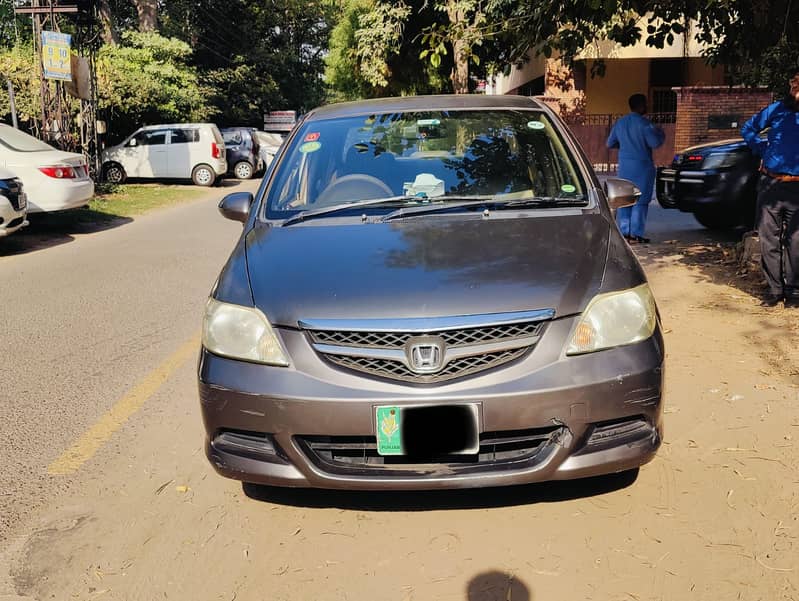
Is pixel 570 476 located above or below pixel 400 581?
above

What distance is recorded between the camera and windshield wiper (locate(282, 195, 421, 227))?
3811 millimetres

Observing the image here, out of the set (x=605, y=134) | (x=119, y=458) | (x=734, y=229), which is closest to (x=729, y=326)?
(x=119, y=458)

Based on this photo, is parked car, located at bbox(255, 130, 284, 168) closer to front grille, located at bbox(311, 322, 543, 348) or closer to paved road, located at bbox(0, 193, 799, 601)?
paved road, located at bbox(0, 193, 799, 601)

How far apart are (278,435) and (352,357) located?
391mm

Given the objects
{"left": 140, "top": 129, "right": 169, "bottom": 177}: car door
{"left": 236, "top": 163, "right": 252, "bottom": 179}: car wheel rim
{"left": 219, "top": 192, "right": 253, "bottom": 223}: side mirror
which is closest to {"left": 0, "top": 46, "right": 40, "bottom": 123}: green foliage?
{"left": 140, "top": 129, "right": 169, "bottom": 177}: car door

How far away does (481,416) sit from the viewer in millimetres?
2740

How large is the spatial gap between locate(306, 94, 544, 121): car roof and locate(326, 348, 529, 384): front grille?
2.07 metres

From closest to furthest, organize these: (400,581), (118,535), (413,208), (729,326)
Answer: (400,581) < (118,535) < (413,208) < (729,326)

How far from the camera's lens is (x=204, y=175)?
23422 millimetres

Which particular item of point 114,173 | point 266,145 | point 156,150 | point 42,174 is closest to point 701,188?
point 42,174

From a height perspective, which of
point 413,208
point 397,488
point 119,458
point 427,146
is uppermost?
point 427,146

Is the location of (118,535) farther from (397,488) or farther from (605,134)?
(605,134)

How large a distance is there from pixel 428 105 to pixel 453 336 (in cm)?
213

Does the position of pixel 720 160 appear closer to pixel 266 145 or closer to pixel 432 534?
pixel 432 534
